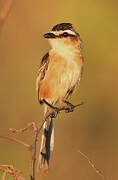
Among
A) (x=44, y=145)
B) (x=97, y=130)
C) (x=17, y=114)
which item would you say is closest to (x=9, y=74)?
(x=17, y=114)

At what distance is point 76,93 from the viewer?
8.80 metres

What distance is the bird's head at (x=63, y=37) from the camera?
6.16 metres

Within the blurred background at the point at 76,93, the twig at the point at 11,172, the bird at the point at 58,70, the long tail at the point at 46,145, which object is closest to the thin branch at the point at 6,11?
the twig at the point at 11,172

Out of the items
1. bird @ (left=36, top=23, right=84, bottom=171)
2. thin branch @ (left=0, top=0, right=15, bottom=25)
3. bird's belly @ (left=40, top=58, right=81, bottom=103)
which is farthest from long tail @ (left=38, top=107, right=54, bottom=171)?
thin branch @ (left=0, top=0, right=15, bottom=25)

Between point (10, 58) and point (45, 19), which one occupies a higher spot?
point (45, 19)

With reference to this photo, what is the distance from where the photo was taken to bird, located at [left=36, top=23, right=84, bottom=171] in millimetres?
6074

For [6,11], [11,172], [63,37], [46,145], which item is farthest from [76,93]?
[6,11]

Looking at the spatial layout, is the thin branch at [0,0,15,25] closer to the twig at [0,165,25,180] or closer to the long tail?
the twig at [0,165,25,180]

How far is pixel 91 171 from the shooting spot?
24.6 feet

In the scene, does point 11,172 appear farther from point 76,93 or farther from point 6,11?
point 76,93

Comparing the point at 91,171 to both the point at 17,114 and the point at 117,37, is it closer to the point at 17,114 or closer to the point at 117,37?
the point at 17,114

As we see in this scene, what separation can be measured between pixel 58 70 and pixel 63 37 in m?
0.46

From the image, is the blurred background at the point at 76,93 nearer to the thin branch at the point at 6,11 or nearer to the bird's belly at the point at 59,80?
the bird's belly at the point at 59,80

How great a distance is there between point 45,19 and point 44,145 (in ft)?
15.0
